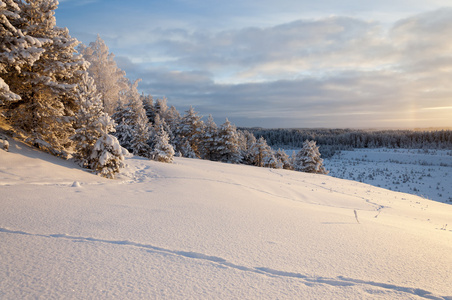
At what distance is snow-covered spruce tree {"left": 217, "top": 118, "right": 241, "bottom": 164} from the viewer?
111ft

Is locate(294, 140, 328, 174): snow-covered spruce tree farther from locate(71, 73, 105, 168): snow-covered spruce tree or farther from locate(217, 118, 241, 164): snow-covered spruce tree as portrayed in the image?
locate(71, 73, 105, 168): snow-covered spruce tree

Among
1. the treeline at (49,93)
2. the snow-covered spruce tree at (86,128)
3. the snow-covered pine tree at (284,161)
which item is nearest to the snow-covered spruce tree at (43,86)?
the treeline at (49,93)

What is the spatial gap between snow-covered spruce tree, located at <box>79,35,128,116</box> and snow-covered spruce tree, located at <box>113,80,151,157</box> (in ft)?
8.19

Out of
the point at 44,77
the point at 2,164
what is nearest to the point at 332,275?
the point at 2,164

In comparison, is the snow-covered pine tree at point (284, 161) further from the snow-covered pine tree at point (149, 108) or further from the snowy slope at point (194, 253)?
the snowy slope at point (194, 253)

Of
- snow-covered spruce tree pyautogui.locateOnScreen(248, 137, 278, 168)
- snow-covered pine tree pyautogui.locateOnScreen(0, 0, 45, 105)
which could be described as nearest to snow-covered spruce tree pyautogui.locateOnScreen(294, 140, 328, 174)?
snow-covered spruce tree pyautogui.locateOnScreen(248, 137, 278, 168)

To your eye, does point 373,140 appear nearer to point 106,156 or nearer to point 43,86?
point 106,156

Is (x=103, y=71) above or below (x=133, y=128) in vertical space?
above

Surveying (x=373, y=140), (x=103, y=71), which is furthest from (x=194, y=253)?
(x=373, y=140)

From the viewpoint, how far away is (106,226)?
11.5ft

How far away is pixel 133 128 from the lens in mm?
26594

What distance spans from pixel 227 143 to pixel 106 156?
26209 millimetres

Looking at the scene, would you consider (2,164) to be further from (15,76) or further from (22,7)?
(22,7)

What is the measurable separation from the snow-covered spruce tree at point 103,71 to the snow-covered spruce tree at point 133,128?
2497 millimetres
